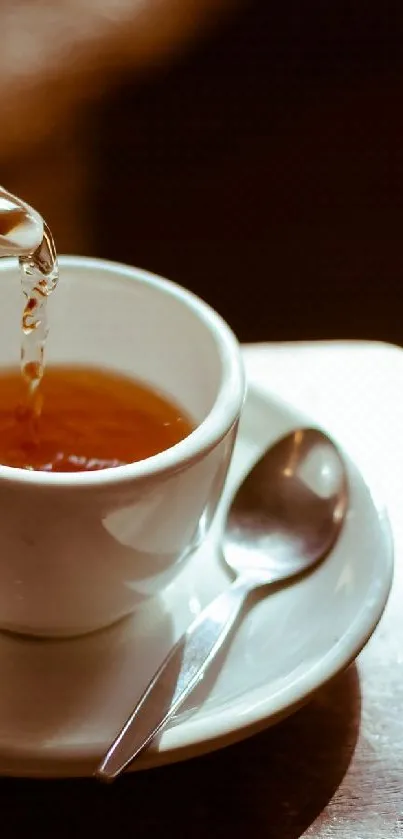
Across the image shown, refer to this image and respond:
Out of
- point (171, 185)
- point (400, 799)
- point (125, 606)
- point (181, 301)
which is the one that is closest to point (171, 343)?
Result: point (181, 301)

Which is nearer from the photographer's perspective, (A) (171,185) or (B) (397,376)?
(B) (397,376)

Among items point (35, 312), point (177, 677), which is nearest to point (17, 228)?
point (35, 312)

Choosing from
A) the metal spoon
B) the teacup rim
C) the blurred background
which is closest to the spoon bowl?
the metal spoon

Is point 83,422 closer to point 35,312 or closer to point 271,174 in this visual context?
point 35,312

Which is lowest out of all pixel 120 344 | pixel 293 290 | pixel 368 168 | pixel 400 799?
pixel 293 290

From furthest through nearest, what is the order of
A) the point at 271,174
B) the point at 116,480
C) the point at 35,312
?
1. the point at 271,174
2. the point at 35,312
3. the point at 116,480

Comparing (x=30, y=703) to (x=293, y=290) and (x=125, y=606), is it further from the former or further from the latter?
(x=293, y=290)
